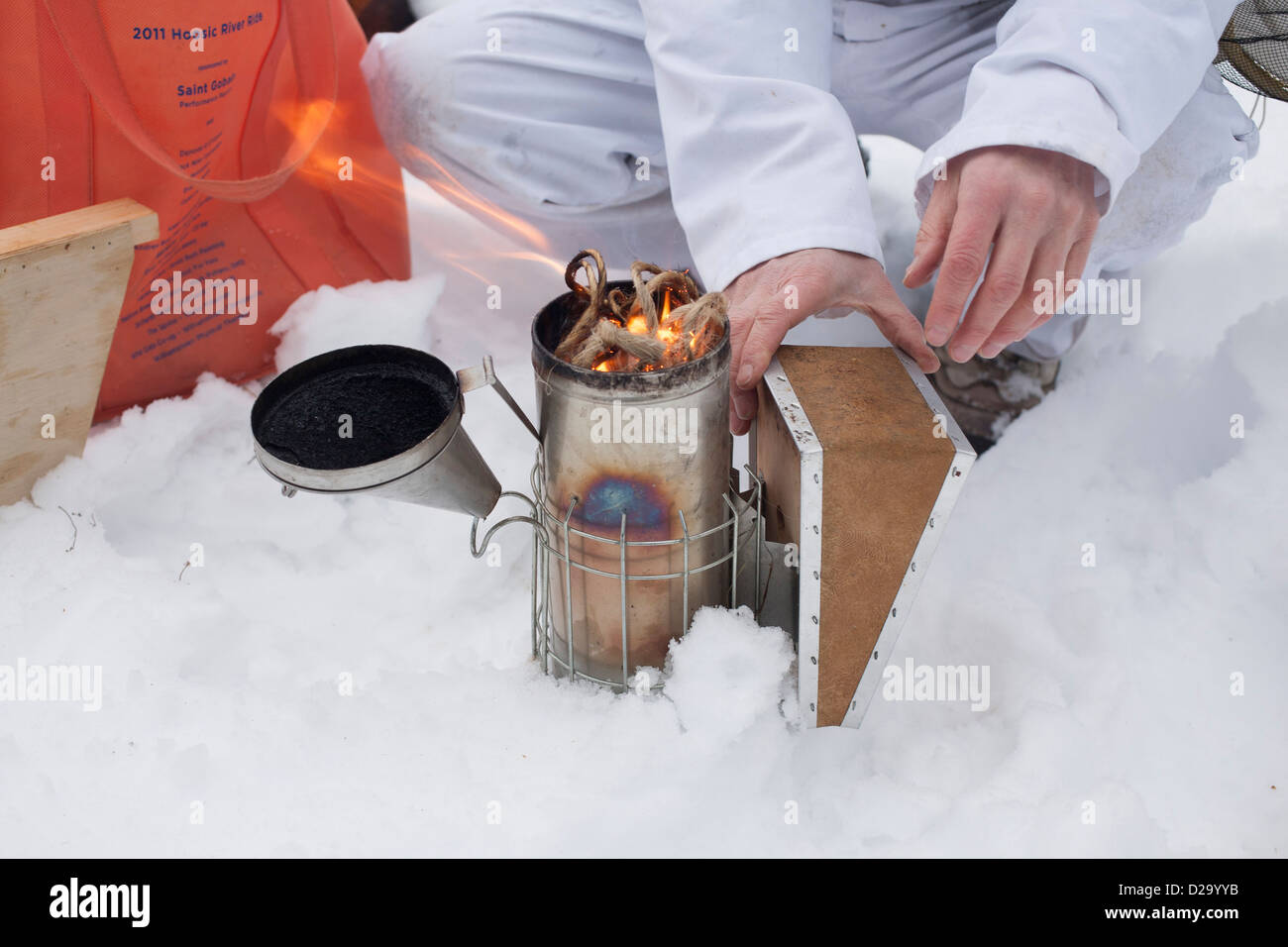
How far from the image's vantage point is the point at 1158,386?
1623mm

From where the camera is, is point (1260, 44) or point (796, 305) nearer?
point (796, 305)

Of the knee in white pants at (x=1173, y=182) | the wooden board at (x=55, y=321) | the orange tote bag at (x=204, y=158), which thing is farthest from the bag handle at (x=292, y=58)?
the knee in white pants at (x=1173, y=182)

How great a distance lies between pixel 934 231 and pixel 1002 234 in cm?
7

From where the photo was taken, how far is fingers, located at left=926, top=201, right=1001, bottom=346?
109 centimetres

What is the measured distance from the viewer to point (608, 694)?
1.12 metres

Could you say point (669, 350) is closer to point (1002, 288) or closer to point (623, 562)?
point (623, 562)

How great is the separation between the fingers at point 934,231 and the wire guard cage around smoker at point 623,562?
0.29 metres

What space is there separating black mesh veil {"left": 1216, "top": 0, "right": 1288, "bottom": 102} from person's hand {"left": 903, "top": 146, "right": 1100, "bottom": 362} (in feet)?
1.95

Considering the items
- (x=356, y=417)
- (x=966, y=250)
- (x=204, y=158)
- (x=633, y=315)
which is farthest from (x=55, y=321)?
(x=966, y=250)

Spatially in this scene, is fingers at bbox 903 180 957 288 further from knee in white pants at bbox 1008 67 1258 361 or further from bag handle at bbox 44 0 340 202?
bag handle at bbox 44 0 340 202

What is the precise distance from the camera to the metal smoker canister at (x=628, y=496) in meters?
0.95

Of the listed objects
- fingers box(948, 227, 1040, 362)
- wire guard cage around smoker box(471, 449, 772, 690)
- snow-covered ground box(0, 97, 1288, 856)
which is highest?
fingers box(948, 227, 1040, 362)

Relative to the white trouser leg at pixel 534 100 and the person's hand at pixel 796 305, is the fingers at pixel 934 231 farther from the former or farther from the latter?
the white trouser leg at pixel 534 100

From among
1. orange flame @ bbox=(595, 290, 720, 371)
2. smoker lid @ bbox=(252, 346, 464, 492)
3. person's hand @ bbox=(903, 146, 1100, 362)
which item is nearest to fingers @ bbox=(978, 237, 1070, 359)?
person's hand @ bbox=(903, 146, 1100, 362)
